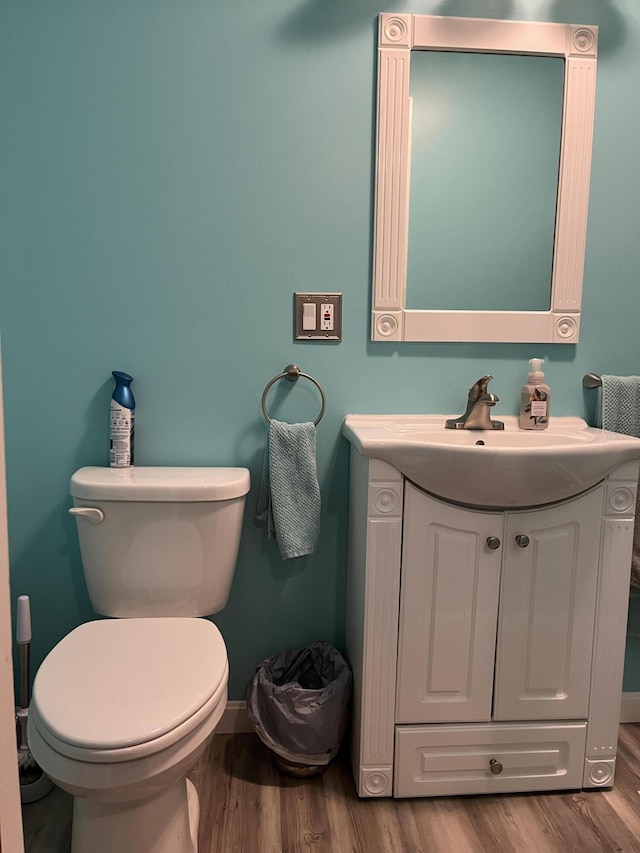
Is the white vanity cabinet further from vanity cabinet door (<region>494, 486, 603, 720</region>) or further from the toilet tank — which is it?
the toilet tank

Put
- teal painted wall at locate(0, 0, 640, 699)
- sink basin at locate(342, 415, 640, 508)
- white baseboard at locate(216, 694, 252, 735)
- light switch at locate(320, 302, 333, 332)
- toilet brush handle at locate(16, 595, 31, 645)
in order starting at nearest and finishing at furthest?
1. sink basin at locate(342, 415, 640, 508)
2. toilet brush handle at locate(16, 595, 31, 645)
3. teal painted wall at locate(0, 0, 640, 699)
4. light switch at locate(320, 302, 333, 332)
5. white baseboard at locate(216, 694, 252, 735)

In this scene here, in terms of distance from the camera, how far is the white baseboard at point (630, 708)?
2002 mm

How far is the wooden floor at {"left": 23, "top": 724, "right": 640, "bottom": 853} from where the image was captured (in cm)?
151


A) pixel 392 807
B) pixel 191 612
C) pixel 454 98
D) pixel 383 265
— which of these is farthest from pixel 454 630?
pixel 454 98

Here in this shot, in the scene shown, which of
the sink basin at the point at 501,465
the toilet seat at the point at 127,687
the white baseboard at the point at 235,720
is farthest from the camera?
the white baseboard at the point at 235,720

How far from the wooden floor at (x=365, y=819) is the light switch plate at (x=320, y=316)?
1.14 meters

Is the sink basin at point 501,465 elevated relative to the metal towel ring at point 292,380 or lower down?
lower down

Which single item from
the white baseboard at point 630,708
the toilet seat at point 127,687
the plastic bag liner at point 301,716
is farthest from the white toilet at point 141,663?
the white baseboard at point 630,708

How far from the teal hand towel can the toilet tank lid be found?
0.99 metres

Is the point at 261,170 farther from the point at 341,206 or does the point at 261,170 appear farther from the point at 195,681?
the point at 195,681

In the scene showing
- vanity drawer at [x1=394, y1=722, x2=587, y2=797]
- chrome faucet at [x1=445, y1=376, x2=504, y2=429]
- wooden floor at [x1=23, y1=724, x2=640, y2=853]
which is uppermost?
chrome faucet at [x1=445, y1=376, x2=504, y2=429]

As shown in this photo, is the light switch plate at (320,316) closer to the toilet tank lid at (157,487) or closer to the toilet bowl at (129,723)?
the toilet tank lid at (157,487)

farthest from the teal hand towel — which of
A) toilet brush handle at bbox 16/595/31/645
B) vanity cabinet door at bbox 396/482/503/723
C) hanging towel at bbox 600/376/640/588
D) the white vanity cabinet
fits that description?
toilet brush handle at bbox 16/595/31/645

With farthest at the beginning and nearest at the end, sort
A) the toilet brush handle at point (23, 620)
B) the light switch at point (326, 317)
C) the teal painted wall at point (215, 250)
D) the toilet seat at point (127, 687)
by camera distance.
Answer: the light switch at point (326, 317) < the teal painted wall at point (215, 250) < the toilet brush handle at point (23, 620) < the toilet seat at point (127, 687)
